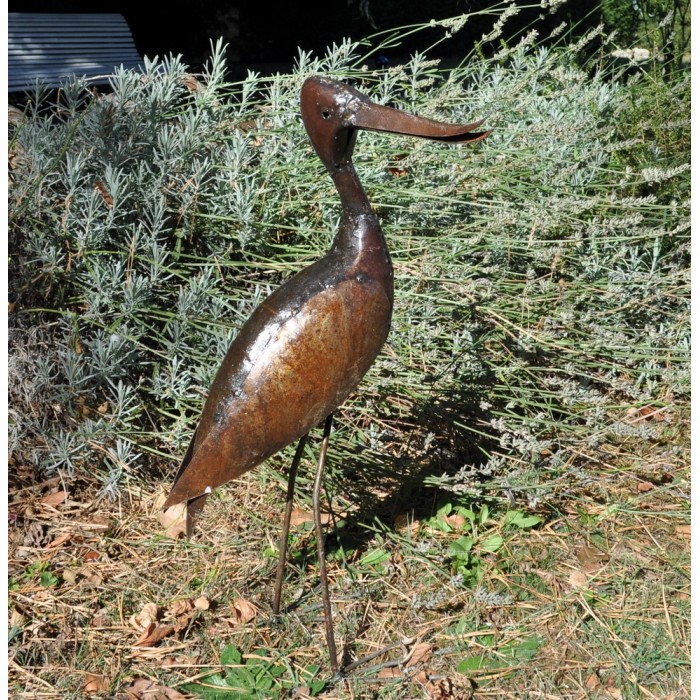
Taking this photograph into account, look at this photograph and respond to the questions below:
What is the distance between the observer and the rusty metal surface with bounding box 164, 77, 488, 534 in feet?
6.79

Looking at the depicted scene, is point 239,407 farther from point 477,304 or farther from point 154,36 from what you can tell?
point 154,36

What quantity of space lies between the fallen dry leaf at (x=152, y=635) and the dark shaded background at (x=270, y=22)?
17.4 feet

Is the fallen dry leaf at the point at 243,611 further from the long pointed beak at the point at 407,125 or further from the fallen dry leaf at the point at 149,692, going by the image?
the long pointed beak at the point at 407,125

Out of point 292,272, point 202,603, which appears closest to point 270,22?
point 292,272

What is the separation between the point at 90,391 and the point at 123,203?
2.27 ft

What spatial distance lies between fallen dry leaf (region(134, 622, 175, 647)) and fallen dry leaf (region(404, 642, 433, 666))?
68cm

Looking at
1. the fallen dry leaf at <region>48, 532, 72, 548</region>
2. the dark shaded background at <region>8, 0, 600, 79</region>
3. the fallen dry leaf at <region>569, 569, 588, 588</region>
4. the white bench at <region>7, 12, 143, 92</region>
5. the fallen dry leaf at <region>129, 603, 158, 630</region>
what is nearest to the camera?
the fallen dry leaf at <region>129, 603, 158, 630</region>

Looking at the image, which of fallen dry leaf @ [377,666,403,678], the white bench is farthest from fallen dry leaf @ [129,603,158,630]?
the white bench

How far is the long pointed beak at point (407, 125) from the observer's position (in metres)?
1.88

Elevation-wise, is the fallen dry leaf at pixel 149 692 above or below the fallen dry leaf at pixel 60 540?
above

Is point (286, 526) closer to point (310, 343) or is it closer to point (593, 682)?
point (310, 343)

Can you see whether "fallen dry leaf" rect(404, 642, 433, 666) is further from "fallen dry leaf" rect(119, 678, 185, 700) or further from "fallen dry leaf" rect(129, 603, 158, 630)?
"fallen dry leaf" rect(129, 603, 158, 630)

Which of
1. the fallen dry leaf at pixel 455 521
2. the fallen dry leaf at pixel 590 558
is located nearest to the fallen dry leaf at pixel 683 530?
the fallen dry leaf at pixel 590 558

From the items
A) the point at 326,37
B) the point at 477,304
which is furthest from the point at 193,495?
the point at 326,37
